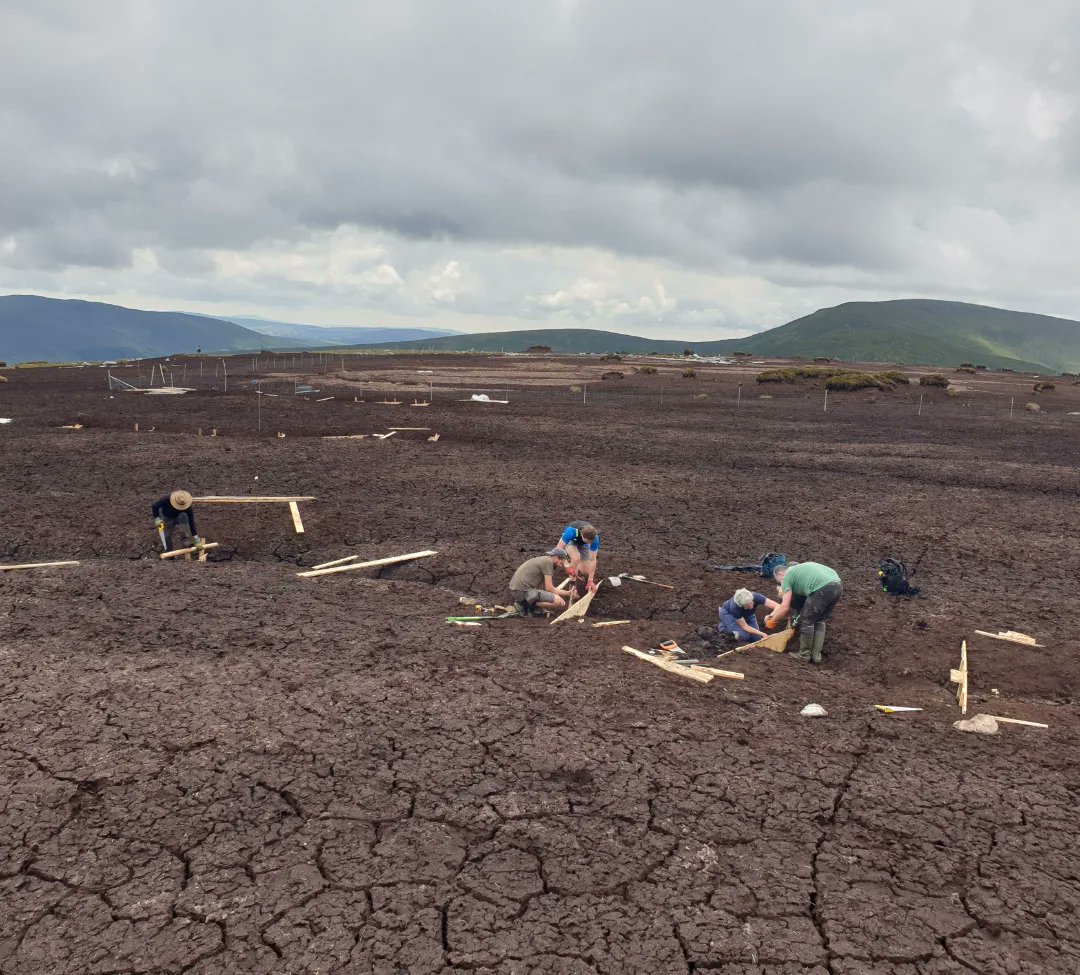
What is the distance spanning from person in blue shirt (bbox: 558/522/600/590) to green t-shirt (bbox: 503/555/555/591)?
400 mm

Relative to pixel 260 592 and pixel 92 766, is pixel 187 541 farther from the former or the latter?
pixel 92 766

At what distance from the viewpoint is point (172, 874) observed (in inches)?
188

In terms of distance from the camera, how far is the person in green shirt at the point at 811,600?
27.7 feet

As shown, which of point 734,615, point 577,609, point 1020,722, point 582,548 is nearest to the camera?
point 1020,722

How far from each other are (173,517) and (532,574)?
7365mm

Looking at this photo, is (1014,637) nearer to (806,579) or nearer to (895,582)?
(895,582)

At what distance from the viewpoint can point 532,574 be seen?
998cm

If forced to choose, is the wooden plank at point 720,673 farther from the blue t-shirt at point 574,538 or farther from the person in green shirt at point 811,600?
the blue t-shirt at point 574,538

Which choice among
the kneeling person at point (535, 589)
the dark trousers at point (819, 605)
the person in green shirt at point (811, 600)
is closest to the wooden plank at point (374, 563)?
the kneeling person at point (535, 589)

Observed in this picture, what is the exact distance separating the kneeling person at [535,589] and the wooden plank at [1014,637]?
5.78 metres

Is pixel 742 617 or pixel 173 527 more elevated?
pixel 173 527

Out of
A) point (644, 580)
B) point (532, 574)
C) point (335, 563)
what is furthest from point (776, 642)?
point (335, 563)

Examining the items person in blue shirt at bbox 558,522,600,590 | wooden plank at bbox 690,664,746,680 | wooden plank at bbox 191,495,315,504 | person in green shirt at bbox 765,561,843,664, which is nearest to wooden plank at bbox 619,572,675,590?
person in blue shirt at bbox 558,522,600,590

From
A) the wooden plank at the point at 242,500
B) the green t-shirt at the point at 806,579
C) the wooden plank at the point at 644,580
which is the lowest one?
the wooden plank at the point at 644,580
